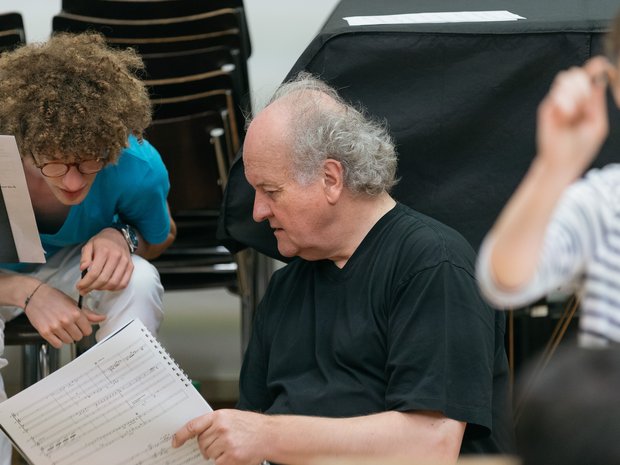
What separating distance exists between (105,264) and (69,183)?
20 cm

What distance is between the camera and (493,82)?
2.08 m

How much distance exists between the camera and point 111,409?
1.98m

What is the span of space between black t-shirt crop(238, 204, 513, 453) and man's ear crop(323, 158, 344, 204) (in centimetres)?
10

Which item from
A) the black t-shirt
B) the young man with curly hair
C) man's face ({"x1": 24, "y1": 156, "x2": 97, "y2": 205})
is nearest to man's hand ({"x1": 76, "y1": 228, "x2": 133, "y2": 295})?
the young man with curly hair

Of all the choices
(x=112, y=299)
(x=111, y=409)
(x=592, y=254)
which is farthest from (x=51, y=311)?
(x=592, y=254)

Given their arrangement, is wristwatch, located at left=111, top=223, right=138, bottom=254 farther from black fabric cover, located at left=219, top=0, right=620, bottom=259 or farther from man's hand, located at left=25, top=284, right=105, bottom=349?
black fabric cover, located at left=219, top=0, right=620, bottom=259

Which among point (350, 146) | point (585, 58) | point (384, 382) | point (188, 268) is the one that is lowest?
point (188, 268)

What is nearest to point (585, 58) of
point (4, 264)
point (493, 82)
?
point (493, 82)

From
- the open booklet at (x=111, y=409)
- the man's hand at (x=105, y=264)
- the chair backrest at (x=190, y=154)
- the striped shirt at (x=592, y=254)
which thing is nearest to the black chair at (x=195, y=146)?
the chair backrest at (x=190, y=154)

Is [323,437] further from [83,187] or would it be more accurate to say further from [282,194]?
[83,187]

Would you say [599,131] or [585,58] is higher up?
[599,131]

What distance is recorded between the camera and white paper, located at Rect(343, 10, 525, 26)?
2121mm

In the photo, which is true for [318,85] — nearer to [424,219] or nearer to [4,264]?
[424,219]

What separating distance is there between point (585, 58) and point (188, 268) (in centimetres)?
137
